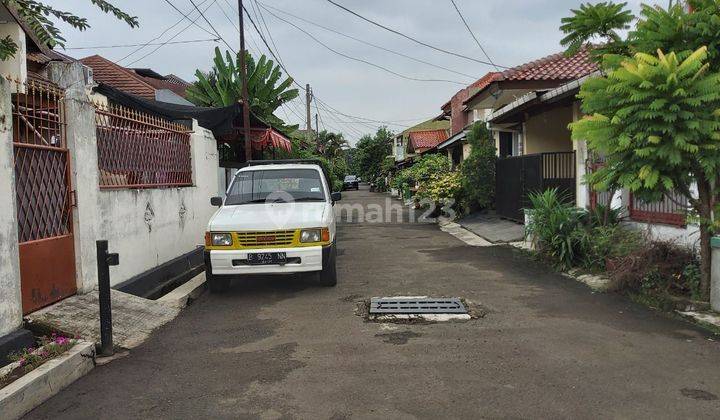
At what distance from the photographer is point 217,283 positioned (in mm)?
7570

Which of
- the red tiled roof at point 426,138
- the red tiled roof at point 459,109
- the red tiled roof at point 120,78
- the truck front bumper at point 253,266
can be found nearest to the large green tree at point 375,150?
the red tiled roof at point 426,138

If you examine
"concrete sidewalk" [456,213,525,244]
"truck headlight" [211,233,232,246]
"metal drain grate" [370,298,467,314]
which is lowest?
"metal drain grate" [370,298,467,314]

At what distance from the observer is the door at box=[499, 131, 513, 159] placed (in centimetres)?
1900

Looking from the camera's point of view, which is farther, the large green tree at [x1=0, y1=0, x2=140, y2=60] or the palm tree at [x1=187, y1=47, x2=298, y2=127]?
the palm tree at [x1=187, y1=47, x2=298, y2=127]

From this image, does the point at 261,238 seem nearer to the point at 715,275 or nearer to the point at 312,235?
the point at 312,235

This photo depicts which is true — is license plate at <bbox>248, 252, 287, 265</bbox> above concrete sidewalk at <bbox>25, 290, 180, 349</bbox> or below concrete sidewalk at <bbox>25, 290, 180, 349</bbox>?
above

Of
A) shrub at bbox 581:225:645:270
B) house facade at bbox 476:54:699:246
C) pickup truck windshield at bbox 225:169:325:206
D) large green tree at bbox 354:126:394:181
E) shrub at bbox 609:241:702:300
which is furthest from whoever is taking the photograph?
large green tree at bbox 354:126:394:181

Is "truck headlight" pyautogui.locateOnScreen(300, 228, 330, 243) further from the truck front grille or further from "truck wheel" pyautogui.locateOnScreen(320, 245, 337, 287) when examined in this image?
"truck wheel" pyautogui.locateOnScreen(320, 245, 337, 287)

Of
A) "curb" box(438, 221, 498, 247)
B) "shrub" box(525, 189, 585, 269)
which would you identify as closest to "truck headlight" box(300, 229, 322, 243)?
"shrub" box(525, 189, 585, 269)

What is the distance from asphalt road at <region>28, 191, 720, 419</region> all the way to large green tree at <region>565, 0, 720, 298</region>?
4.94 ft

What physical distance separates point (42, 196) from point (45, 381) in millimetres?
→ 2310

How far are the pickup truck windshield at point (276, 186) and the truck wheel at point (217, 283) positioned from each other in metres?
1.32

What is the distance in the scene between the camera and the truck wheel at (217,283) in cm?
751

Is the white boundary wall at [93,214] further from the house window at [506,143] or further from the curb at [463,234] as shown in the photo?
the house window at [506,143]
